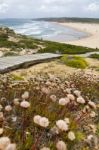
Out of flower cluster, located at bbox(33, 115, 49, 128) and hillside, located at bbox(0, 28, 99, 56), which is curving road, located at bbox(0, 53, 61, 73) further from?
flower cluster, located at bbox(33, 115, 49, 128)

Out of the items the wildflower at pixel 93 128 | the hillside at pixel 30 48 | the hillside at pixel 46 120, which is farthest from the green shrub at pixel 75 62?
the wildflower at pixel 93 128

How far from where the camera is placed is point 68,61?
47.2 ft

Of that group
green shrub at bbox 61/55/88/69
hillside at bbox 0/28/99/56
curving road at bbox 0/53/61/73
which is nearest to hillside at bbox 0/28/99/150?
curving road at bbox 0/53/61/73

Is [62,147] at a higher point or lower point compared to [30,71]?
higher

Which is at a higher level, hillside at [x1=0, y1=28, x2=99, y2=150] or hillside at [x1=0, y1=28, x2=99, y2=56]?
hillside at [x1=0, y1=28, x2=99, y2=150]

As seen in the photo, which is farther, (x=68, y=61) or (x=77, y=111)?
(x=68, y=61)

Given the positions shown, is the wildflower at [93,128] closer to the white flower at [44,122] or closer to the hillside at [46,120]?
the hillside at [46,120]

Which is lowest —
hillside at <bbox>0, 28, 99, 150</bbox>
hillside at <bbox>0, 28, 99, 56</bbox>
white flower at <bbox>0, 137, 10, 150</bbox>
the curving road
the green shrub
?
hillside at <bbox>0, 28, 99, 56</bbox>

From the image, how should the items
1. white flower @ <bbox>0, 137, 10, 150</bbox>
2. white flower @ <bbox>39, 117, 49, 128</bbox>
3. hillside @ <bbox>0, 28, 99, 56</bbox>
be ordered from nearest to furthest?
white flower @ <bbox>0, 137, 10, 150</bbox>
white flower @ <bbox>39, 117, 49, 128</bbox>
hillside @ <bbox>0, 28, 99, 56</bbox>

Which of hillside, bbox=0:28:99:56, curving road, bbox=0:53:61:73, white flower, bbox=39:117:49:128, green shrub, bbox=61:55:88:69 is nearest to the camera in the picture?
white flower, bbox=39:117:49:128

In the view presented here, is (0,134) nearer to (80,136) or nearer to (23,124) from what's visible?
(23,124)

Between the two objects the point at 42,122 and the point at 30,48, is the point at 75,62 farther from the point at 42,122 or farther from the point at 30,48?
the point at 30,48

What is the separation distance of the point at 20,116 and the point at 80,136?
0.92m

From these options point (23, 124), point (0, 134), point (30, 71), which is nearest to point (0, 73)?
point (30, 71)
